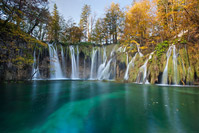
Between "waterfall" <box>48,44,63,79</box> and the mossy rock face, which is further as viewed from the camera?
"waterfall" <box>48,44,63,79</box>

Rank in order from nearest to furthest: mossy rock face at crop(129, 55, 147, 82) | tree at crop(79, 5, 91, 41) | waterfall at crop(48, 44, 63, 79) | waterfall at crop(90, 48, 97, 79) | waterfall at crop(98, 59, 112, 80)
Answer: mossy rock face at crop(129, 55, 147, 82), waterfall at crop(98, 59, 112, 80), waterfall at crop(48, 44, 63, 79), waterfall at crop(90, 48, 97, 79), tree at crop(79, 5, 91, 41)

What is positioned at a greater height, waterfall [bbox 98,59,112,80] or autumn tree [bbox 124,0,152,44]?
autumn tree [bbox 124,0,152,44]

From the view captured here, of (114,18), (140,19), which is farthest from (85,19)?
(140,19)

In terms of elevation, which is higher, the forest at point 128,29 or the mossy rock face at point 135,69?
the forest at point 128,29

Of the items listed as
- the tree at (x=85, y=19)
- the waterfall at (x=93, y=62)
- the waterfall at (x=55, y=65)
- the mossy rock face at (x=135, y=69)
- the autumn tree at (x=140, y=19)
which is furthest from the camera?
the tree at (x=85, y=19)

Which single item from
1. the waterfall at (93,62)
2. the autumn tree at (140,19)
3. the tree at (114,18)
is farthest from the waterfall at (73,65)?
the autumn tree at (140,19)

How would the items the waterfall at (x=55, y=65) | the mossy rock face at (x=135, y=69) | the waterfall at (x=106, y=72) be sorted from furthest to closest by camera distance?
the waterfall at (x=55, y=65)
the waterfall at (x=106, y=72)
the mossy rock face at (x=135, y=69)

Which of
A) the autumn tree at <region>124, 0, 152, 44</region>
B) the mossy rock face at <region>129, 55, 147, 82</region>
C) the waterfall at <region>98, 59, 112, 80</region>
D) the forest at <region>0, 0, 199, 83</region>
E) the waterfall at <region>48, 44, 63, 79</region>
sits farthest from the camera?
the waterfall at <region>48, 44, 63, 79</region>

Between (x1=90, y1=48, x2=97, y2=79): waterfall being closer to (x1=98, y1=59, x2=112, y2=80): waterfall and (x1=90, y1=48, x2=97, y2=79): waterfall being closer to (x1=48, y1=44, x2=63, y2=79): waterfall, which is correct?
(x1=98, y1=59, x2=112, y2=80): waterfall

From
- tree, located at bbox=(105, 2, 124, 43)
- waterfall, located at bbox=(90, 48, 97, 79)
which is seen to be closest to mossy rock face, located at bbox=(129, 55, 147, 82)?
waterfall, located at bbox=(90, 48, 97, 79)

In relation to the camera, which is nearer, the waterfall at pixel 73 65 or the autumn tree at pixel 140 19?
the autumn tree at pixel 140 19

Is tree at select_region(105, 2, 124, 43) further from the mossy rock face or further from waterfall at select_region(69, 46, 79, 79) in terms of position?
the mossy rock face

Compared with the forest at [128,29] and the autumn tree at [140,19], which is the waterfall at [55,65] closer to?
the forest at [128,29]

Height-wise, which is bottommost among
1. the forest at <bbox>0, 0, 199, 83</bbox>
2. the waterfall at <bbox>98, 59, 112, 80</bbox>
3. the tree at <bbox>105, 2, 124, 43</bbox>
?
the waterfall at <bbox>98, 59, 112, 80</bbox>
